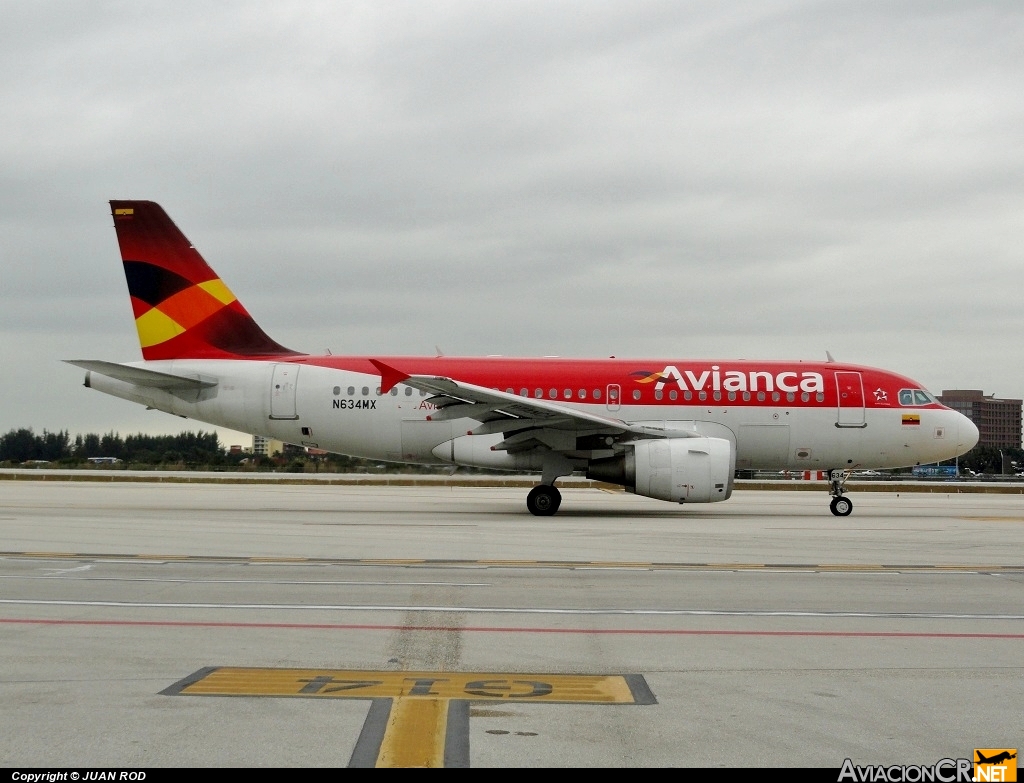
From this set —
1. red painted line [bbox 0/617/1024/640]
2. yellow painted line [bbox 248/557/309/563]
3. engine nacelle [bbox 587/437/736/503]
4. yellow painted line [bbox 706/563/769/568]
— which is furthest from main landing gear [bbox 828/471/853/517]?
red painted line [bbox 0/617/1024/640]

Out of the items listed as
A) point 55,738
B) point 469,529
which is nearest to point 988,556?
point 469,529

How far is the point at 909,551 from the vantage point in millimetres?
16109

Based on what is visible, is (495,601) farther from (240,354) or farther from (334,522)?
(240,354)

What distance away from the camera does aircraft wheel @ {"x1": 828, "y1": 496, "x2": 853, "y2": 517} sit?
25.3m

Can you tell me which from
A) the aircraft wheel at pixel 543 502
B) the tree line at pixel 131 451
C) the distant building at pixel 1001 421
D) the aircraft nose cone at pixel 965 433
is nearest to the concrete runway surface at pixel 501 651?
the aircraft wheel at pixel 543 502

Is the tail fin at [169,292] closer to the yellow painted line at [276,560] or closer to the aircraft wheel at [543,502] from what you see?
the aircraft wheel at [543,502]

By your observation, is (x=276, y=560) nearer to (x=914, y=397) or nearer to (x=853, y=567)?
(x=853, y=567)

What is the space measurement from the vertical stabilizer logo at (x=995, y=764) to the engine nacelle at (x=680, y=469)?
17544mm

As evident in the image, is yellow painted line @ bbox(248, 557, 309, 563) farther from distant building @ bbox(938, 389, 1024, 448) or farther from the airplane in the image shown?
distant building @ bbox(938, 389, 1024, 448)

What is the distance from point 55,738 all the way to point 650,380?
69.5ft

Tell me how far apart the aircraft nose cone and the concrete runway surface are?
9960 mm

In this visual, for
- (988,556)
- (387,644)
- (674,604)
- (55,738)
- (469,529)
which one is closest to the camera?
(55,738)

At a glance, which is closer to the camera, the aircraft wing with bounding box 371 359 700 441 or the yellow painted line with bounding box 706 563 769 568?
the yellow painted line with bounding box 706 563 769 568

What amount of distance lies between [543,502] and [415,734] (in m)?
18.2
